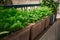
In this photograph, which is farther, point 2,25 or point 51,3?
point 51,3

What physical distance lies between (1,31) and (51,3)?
4.26 m

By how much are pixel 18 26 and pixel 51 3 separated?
3.96 m

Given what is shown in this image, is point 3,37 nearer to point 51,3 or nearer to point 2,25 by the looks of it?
point 2,25

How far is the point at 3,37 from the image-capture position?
1470 mm

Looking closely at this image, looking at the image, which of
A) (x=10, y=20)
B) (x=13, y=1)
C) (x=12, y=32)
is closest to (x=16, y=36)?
(x=12, y=32)

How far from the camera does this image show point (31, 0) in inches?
485

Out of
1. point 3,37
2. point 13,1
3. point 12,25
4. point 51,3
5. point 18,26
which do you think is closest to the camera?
point 3,37

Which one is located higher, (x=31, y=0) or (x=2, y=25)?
(x=2, y=25)

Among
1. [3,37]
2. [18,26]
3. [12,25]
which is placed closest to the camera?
[3,37]

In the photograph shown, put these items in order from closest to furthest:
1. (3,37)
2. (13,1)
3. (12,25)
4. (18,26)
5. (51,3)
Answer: (3,37)
(12,25)
(18,26)
(51,3)
(13,1)

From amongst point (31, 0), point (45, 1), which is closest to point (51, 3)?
point (45, 1)

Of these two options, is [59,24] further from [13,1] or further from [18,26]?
[13,1]

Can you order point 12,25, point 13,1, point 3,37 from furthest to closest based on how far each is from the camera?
point 13,1, point 12,25, point 3,37

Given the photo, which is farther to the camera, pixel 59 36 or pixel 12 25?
pixel 59 36
